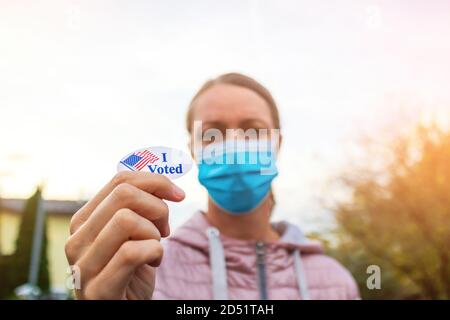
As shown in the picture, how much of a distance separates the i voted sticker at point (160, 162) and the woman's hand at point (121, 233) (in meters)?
0.03

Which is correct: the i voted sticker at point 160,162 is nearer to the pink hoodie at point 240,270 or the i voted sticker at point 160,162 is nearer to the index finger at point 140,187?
the index finger at point 140,187

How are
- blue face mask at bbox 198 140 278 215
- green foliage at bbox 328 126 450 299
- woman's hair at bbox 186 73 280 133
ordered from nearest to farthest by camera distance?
blue face mask at bbox 198 140 278 215
woman's hair at bbox 186 73 280 133
green foliage at bbox 328 126 450 299

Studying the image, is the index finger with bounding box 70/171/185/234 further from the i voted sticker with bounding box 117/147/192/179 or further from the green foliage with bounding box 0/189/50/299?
the green foliage with bounding box 0/189/50/299

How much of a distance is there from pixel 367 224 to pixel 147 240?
24.6ft

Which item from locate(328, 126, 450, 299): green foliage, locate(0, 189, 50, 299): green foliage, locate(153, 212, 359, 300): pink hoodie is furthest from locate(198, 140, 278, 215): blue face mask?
locate(328, 126, 450, 299): green foliage

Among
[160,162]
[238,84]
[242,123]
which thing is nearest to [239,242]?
[242,123]

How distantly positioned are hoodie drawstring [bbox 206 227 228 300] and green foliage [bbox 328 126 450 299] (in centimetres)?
603

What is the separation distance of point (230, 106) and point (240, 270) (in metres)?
0.49

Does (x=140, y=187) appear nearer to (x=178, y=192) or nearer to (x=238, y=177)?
(x=178, y=192)

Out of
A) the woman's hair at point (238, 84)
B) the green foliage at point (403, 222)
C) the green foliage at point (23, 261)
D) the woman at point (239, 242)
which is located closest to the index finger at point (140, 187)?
the woman at point (239, 242)

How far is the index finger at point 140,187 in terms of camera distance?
69cm

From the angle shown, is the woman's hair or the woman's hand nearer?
the woman's hand

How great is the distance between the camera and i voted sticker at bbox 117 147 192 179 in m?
0.75
